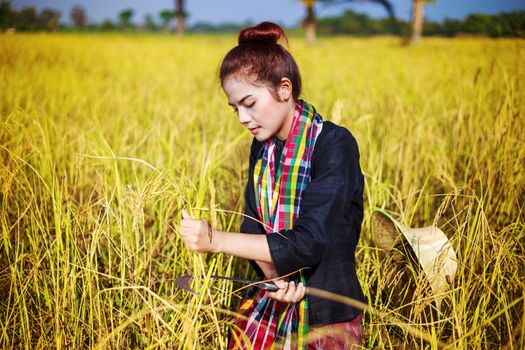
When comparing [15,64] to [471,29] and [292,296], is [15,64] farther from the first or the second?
[471,29]

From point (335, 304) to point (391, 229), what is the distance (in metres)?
0.34

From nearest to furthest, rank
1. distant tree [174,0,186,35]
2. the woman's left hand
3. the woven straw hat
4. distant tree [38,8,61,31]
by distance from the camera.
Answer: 1. the woman's left hand
2. the woven straw hat
3. distant tree [38,8,61,31]
4. distant tree [174,0,186,35]

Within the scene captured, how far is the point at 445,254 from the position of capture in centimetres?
93

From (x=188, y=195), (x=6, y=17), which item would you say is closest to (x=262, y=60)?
(x=188, y=195)

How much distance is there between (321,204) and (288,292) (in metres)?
0.19

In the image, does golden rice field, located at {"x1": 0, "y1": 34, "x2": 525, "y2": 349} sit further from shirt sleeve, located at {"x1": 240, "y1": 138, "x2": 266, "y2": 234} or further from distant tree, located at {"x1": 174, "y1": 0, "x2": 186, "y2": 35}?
distant tree, located at {"x1": 174, "y1": 0, "x2": 186, "y2": 35}

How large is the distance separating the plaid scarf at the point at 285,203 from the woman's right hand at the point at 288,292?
0.11 ft

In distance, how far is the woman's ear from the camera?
864mm

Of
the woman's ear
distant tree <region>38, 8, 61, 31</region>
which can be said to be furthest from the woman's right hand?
distant tree <region>38, 8, 61, 31</region>

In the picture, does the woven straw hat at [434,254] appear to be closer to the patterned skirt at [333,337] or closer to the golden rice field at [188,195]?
the golden rice field at [188,195]

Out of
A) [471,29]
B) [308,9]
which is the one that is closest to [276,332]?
[471,29]

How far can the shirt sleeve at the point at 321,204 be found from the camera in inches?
30.3

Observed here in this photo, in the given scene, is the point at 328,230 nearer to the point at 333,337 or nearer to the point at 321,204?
the point at 321,204

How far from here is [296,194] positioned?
869 millimetres
